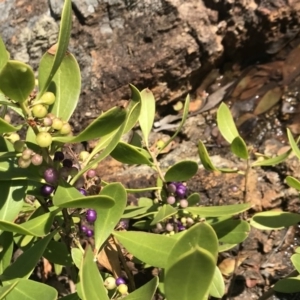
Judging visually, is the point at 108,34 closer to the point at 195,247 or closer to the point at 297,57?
the point at 297,57

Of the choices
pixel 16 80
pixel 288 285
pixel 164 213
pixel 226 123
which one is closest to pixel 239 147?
pixel 226 123

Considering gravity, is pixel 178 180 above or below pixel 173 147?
above

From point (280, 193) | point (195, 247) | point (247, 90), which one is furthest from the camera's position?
point (247, 90)

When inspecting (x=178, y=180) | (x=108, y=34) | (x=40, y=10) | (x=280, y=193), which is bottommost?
(x=280, y=193)

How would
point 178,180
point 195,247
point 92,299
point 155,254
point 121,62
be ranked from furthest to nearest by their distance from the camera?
point 121,62 → point 178,180 → point 155,254 → point 92,299 → point 195,247

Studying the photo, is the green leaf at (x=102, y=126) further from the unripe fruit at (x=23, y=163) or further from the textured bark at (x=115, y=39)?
the textured bark at (x=115, y=39)

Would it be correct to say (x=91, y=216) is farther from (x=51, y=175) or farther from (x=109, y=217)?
(x=51, y=175)

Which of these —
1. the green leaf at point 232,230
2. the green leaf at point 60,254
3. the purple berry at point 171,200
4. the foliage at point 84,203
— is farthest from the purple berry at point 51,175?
the green leaf at point 232,230

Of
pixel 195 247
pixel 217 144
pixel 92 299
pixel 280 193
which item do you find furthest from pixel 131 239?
pixel 217 144
